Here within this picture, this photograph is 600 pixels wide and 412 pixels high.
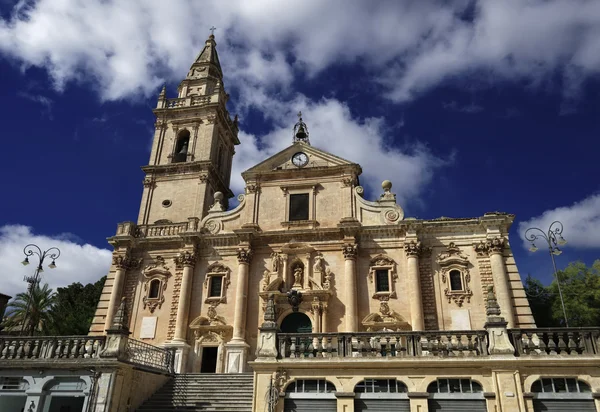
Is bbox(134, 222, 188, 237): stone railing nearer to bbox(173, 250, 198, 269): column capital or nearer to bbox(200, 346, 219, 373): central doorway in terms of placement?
bbox(173, 250, 198, 269): column capital

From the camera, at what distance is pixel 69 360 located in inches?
584

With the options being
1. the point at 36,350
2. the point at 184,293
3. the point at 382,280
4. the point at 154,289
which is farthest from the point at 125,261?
the point at 382,280

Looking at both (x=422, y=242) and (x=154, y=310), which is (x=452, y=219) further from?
(x=154, y=310)

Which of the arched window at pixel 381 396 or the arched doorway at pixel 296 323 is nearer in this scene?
the arched window at pixel 381 396

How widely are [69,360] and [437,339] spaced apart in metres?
11.7

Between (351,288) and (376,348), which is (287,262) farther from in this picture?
(376,348)

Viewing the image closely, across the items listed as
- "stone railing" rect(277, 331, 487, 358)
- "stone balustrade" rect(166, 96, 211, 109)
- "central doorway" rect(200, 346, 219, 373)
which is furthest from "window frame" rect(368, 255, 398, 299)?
"stone balustrade" rect(166, 96, 211, 109)

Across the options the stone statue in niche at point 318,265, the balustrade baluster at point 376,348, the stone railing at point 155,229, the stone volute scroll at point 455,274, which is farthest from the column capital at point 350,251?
the balustrade baluster at point 376,348

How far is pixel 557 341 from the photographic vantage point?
12.5 m

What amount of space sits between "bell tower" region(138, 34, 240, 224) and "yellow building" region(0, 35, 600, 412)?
113 millimetres

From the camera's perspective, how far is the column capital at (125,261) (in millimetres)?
26359

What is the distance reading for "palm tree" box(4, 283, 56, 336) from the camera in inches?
1284

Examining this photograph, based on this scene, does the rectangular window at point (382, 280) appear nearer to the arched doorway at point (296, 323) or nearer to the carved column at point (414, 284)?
the carved column at point (414, 284)

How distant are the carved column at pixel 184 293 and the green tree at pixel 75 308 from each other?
43.6 feet
